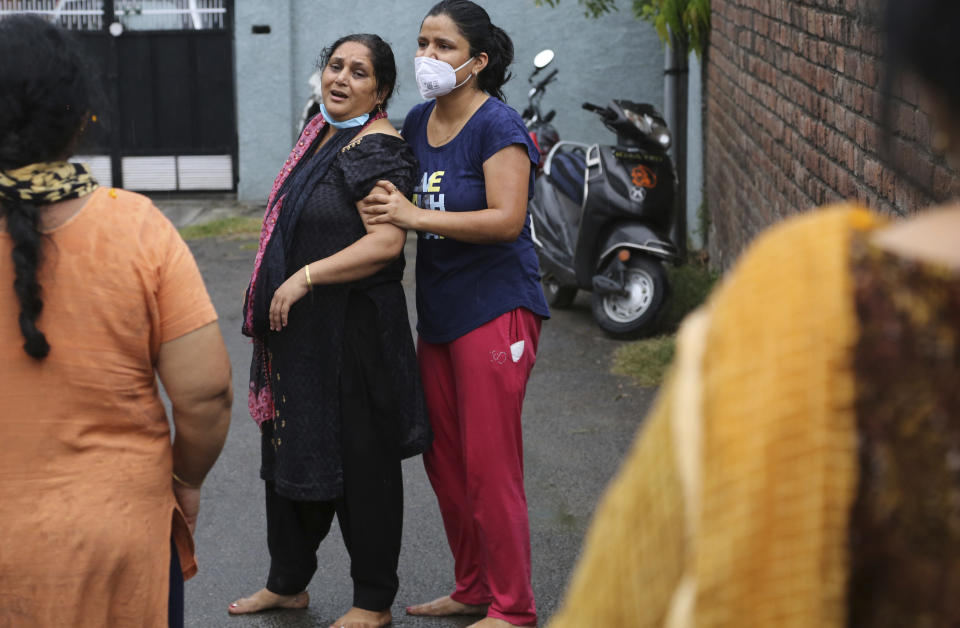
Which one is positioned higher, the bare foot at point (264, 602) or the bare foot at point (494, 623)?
the bare foot at point (494, 623)

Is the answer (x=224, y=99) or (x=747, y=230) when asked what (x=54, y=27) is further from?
(x=224, y=99)

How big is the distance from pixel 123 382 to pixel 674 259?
525cm

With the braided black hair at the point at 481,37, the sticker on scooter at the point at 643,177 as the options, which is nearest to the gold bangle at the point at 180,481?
the braided black hair at the point at 481,37

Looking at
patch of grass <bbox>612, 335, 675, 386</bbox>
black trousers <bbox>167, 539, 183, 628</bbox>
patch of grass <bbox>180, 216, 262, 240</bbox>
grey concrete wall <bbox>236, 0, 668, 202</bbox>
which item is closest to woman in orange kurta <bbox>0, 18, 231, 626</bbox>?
black trousers <bbox>167, 539, 183, 628</bbox>

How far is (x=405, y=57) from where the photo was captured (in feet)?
37.4

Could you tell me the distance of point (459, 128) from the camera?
3.60 m

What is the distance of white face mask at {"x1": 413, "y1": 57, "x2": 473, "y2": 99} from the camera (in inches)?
140

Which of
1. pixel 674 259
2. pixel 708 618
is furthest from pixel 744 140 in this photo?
pixel 708 618

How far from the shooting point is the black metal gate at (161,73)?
38.4ft

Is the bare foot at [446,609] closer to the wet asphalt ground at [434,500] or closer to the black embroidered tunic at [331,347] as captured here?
the wet asphalt ground at [434,500]

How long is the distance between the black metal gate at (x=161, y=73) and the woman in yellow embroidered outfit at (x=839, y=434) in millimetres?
11329

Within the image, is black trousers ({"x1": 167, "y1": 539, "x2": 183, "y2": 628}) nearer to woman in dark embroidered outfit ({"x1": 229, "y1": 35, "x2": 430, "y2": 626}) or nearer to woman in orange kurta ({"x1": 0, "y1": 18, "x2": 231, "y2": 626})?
woman in orange kurta ({"x1": 0, "y1": 18, "x2": 231, "y2": 626})

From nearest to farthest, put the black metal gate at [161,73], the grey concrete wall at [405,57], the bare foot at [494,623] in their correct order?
the bare foot at [494,623]
the grey concrete wall at [405,57]
the black metal gate at [161,73]

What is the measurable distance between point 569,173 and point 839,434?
6.84 metres
